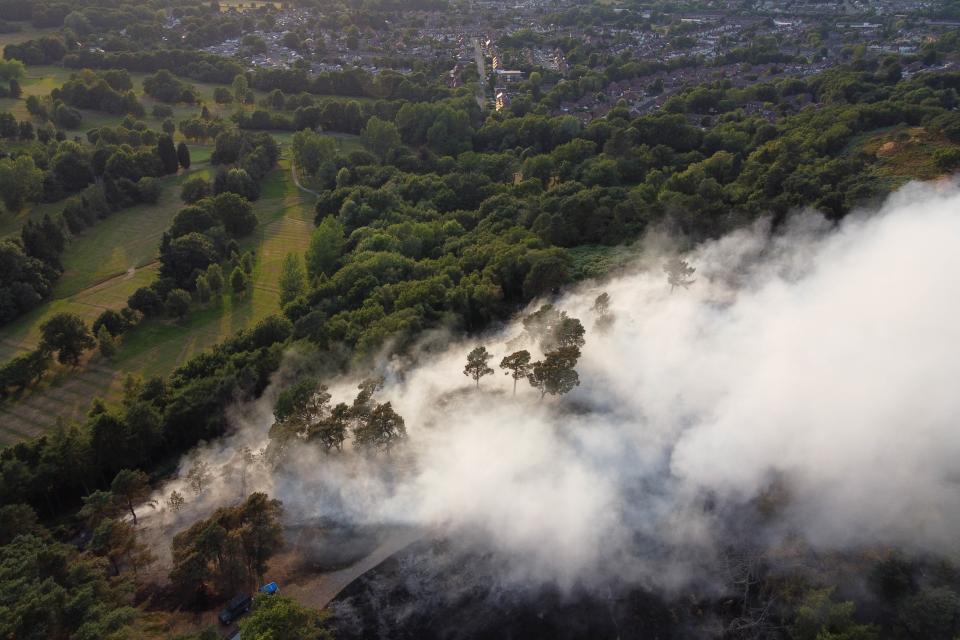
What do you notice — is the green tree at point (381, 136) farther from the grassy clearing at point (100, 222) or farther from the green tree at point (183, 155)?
the green tree at point (183, 155)

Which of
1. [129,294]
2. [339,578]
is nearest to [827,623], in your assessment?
[339,578]

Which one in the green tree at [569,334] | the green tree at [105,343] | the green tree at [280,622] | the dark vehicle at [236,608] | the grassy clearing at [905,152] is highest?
the grassy clearing at [905,152]

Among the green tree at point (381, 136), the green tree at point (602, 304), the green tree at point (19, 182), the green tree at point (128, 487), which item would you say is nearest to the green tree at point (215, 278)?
the green tree at point (128, 487)

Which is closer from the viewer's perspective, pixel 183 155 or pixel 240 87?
pixel 183 155

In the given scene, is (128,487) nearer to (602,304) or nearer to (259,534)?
(259,534)

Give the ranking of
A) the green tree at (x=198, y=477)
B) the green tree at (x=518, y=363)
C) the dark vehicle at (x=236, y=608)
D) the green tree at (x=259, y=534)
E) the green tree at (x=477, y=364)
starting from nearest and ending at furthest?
the dark vehicle at (x=236, y=608), the green tree at (x=259, y=534), the green tree at (x=198, y=477), the green tree at (x=518, y=363), the green tree at (x=477, y=364)

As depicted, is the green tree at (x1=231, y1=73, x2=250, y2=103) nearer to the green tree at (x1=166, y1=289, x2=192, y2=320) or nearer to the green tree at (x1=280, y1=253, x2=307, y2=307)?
the green tree at (x1=166, y1=289, x2=192, y2=320)
